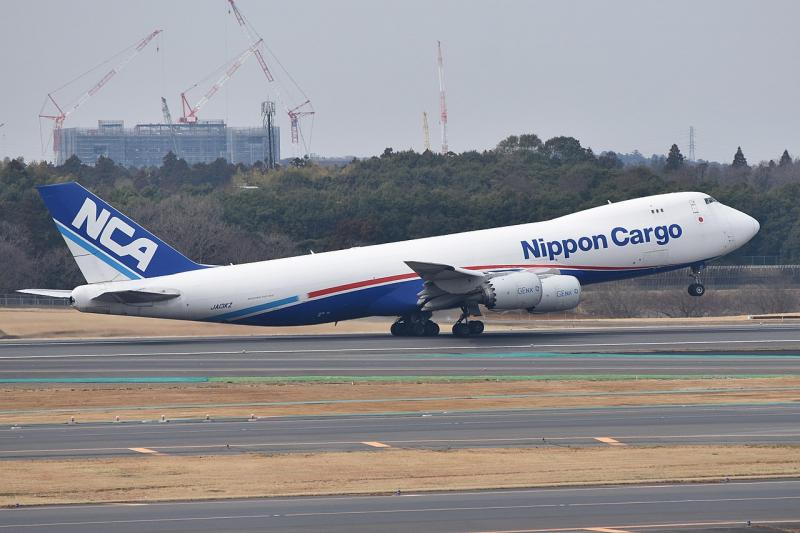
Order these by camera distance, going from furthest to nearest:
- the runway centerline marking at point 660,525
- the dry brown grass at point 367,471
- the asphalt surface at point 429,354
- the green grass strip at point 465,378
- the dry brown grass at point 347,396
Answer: the asphalt surface at point 429,354 < the green grass strip at point 465,378 < the dry brown grass at point 347,396 < the dry brown grass at point 367,471 < the runway centerline marking at point 660,525

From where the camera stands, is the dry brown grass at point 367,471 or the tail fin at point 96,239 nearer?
the dry brown grass at point 367,471

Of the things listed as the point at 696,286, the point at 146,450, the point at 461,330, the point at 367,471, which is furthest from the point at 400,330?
the point at 367,471

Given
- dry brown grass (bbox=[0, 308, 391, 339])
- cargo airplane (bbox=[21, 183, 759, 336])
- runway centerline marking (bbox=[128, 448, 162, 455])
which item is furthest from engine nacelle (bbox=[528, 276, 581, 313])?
runway centerline marking (bbox=[128, 448, 162, 455])

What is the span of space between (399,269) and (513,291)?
5.31 m

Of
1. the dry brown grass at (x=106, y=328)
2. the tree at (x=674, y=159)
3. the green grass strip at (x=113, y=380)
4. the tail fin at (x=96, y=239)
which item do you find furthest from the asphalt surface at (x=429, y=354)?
the tree at (x=674, y=159)

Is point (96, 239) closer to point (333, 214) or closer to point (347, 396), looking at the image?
point (347, 396)

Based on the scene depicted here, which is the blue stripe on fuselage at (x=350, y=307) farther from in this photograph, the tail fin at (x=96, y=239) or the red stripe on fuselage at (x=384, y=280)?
the tail fin at (x=96, y=239)

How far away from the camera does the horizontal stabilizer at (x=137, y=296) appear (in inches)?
2267

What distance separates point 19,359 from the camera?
2215 inches

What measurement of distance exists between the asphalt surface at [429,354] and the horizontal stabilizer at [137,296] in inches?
90.2

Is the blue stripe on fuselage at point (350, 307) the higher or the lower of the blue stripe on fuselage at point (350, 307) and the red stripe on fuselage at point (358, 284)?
the lower

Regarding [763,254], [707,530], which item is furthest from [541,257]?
[763,254]

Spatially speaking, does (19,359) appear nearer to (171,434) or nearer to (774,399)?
(171,434)

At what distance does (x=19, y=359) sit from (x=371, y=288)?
50.4 ft
